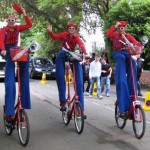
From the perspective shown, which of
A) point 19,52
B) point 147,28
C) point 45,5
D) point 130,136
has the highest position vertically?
point 45,5

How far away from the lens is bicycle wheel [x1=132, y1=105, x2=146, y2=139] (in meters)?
8.23

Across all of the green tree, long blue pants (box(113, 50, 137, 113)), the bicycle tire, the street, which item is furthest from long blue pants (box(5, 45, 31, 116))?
the green tree

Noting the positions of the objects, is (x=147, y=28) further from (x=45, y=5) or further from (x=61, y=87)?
(x=61, y=87)

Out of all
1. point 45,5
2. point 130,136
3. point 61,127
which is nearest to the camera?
point 130,136

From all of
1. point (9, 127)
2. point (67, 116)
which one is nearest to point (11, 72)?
point (9, 127)

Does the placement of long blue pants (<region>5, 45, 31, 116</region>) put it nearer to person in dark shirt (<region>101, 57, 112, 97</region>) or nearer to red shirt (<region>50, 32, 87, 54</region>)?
red shirt (<region>50, 32, 87, 54</region>)

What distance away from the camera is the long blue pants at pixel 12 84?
8.21m

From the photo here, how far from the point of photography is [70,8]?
27984 mm

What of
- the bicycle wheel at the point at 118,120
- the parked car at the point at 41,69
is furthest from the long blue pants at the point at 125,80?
the parked car at the point at 41,69

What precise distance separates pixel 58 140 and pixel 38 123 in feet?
6.56

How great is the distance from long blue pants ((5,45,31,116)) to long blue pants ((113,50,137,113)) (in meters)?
1.95

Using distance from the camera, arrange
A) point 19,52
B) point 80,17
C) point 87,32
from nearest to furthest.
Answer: point 19,52 → point 80,17 → point 87,32

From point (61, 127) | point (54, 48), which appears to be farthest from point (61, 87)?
point (54, 48)

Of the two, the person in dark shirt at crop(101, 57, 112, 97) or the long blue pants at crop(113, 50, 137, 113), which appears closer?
the long blue pants at crop(113, 50, 137, 113)
